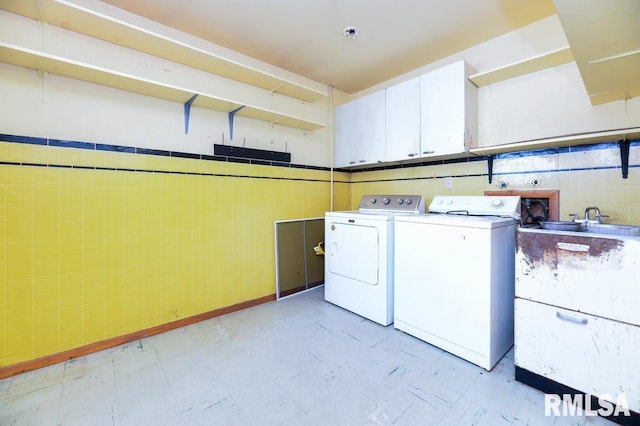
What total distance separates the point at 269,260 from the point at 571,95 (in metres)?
2.94

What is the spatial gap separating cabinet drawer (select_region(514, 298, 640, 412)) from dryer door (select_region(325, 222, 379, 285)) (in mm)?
1088

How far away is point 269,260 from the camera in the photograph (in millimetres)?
3004

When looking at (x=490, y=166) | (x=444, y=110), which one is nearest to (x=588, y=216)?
(x=490, y=166)

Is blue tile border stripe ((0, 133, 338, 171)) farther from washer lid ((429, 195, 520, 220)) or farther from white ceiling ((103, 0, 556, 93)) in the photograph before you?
washer lid ((429, 195, 520, 220))

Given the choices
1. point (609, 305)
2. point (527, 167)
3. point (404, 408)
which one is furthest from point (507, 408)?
point (527, 167)

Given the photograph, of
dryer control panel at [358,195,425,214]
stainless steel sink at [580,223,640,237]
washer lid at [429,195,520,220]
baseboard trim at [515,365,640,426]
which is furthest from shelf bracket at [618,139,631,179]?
baseboard trim at [515,365,640,426]

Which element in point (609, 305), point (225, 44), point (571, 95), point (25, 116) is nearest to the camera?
point (609, 305)

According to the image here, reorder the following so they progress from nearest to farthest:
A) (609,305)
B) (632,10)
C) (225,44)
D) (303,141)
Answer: (632,10), (609,305), (225,44), (303,141)

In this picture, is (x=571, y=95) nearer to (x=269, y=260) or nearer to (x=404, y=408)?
(x=404, y=408)

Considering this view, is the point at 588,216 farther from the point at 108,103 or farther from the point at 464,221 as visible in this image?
the point at 108,103

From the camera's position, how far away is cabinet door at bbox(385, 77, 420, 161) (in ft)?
8.61

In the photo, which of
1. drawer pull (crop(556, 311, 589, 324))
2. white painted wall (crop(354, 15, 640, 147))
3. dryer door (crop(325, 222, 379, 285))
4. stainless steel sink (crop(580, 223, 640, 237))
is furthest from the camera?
dryer door (crop(325, 222, 379, 285))

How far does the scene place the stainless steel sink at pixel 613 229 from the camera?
1.66 m

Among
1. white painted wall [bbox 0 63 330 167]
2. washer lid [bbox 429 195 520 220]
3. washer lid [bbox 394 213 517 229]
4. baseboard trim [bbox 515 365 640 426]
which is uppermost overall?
white painted wall [bbox 0 63 330 167]
